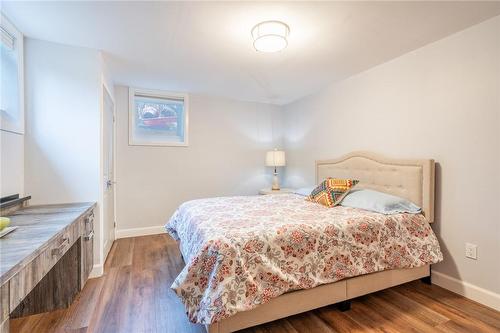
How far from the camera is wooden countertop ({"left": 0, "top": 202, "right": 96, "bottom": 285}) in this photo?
105 cm

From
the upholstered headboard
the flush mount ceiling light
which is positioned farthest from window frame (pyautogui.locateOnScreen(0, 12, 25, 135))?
the upholstered headboard

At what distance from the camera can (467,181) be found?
209cm

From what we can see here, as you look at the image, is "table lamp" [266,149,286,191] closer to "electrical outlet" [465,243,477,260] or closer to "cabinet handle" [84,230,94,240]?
"electrical outlet" [465,243,477,260]

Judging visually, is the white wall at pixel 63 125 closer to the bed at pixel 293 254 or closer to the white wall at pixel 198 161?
the bed at pixel 293 254

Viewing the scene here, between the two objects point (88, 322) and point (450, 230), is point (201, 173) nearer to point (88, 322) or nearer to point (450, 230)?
point (88, 322)

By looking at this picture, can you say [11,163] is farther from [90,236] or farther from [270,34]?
[270,34]

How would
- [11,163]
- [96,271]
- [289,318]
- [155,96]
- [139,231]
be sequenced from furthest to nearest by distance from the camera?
1. [155,96]
2. [139,231]
3. [96,271]
4. [11,163]
5. [289,318]

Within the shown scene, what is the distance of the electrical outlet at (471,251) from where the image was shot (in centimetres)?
205

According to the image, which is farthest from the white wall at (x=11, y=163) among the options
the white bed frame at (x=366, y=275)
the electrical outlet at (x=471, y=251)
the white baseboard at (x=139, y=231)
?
the electrical outlet at (x=471, y=251)

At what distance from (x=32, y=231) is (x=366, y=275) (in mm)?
2330

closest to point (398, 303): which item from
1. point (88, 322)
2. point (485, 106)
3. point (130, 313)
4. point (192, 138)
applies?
point (485, 106)

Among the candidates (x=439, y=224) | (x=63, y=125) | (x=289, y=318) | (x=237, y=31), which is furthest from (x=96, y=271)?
(x=439, y=224)

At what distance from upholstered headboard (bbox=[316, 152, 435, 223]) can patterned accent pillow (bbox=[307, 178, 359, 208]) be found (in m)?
0.28

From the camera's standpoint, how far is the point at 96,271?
2465mm
